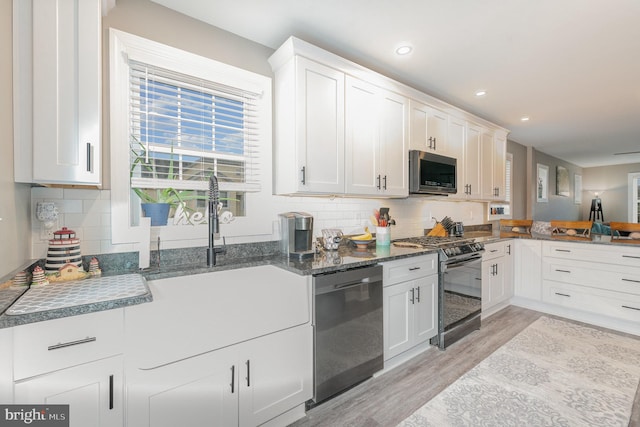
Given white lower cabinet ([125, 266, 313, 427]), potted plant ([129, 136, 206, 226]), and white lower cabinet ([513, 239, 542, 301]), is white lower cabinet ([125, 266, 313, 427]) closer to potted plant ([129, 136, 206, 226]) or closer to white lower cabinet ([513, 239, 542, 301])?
potted plant ([129, 136, 206, 226])

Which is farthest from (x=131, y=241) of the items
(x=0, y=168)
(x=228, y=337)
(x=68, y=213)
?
(x=228, y=337)

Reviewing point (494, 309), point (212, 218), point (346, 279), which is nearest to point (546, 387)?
point (494, 309)

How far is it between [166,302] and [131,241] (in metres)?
0.62

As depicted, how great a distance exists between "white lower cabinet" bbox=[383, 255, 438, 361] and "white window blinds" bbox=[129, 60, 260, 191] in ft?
4.34

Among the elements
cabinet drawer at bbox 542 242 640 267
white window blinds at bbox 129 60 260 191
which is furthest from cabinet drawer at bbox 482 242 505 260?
white window blinds at bbox 129 60 260 191

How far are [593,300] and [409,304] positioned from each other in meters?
2.51

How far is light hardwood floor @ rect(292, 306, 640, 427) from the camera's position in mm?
1732

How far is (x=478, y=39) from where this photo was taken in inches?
84.1

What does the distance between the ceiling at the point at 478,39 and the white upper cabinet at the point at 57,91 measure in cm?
73

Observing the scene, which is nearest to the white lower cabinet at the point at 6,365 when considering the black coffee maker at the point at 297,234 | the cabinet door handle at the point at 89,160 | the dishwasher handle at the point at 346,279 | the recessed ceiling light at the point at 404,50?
the cabinet door handle at the point at 89,160

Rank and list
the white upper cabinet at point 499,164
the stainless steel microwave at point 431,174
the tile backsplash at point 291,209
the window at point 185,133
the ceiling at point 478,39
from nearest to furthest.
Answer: the tile backsplash at point 291,209
the window at point 185,133
the ceiling at point 478,39
the stainless steel microwave at point 431,174
the white upper cabinet at point 499,164

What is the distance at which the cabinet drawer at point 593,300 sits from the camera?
9.58 ft

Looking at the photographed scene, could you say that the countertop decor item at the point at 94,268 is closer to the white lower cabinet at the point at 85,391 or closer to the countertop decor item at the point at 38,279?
the countertop decor item at the point at 38,279

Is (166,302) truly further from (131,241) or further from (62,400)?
(131,241)
